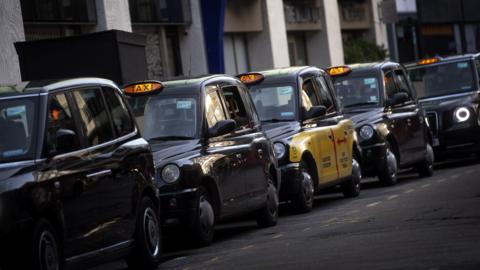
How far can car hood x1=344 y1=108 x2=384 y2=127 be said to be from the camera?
22188 millimetres

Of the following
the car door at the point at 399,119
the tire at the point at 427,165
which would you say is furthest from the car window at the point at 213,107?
the tire at the point at 427,165

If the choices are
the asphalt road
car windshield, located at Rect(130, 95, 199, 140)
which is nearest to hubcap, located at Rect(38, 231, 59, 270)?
the asphalt road

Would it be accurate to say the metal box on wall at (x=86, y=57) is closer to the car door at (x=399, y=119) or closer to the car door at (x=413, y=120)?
the car door at (x=399, y=119)

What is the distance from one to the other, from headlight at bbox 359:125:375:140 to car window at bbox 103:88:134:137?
31.2 feet

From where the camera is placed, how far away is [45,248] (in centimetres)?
1043

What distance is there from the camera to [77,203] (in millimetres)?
11117

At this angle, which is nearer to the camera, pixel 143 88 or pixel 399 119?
pixel 143 88

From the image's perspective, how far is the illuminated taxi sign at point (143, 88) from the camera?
15.5 m

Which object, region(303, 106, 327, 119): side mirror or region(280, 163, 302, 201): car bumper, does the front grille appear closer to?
region(303, 106, 327, 119): side mirror

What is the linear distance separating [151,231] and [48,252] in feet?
8.04

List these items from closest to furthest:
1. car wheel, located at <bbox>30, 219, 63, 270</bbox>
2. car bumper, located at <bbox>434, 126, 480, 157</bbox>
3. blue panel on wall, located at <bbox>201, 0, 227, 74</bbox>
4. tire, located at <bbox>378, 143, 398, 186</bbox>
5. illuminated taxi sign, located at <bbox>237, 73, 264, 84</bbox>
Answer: car wheel, located at <bbox>30, 219, 63, 270</bbox> < illuminated taxi sign, located at <bbox>237, 73, 264, 84</bbox> < tire, located at <bbox>378, 143, 398, 186</bbox> < car bumper, located at <bbox>434, 126, 480, 157</bbox> < blue panel on wall, located at <bbox>201, 0, 227, 74</bbox>

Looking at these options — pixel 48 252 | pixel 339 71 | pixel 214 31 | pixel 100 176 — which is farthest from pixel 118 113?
pixel 214 31

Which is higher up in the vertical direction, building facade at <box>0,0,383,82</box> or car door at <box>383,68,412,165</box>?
building facade at <box>0,0,383,82</box>

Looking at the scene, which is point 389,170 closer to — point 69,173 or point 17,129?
point 69,173
